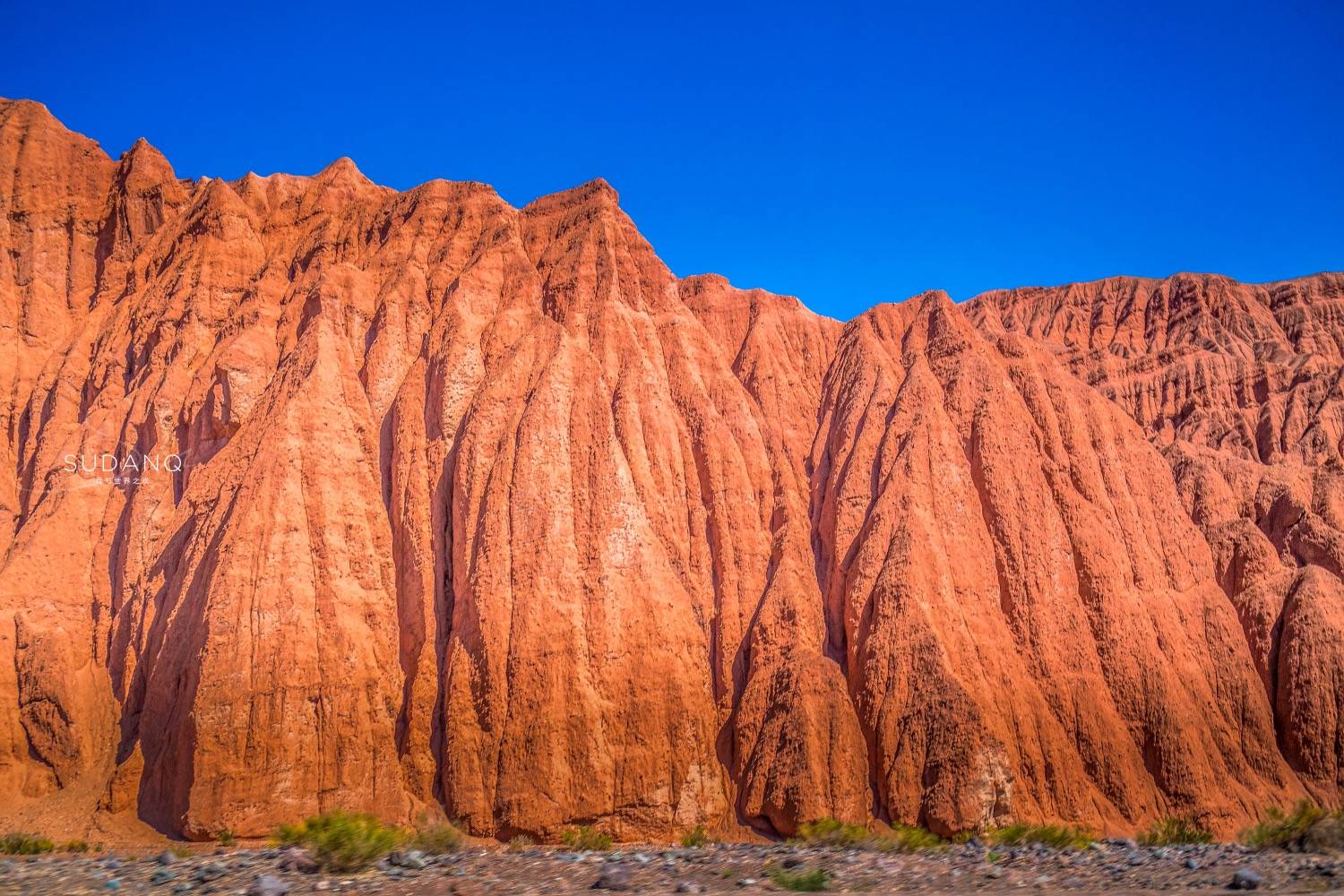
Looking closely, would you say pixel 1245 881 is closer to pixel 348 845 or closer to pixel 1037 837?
pixel 1037 837

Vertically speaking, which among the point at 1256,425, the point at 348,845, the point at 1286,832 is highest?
the point at 1256,425

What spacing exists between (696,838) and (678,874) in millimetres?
12315

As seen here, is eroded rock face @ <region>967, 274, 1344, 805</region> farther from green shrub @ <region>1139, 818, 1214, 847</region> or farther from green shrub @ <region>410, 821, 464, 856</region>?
green shrub @ <region>410, 821, 464, 856</region>

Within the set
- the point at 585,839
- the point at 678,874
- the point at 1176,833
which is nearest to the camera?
the point at 678,874

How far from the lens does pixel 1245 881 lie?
46.0 ft

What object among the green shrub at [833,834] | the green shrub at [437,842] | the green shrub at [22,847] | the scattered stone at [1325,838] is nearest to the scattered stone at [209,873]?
the green shrub at [437,842]

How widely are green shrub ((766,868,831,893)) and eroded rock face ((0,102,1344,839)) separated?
14922 mm

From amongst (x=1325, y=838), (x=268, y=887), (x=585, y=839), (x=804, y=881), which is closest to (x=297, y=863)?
(x=268, y=887)

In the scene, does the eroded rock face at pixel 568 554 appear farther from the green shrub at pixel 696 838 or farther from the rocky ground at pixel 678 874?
the rocky ground at pixel 678 874

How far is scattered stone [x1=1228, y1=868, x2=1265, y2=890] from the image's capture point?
1397cm

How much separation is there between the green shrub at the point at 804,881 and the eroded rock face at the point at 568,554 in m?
14.9

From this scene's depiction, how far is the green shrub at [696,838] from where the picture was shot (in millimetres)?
26578

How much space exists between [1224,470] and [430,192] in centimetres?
3433

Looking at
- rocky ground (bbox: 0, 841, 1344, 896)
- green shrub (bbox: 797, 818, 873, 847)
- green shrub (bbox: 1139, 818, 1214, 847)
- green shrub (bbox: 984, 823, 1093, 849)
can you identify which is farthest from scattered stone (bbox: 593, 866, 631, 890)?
green shrub (bbox: 1139, 818, 1214, 847)
